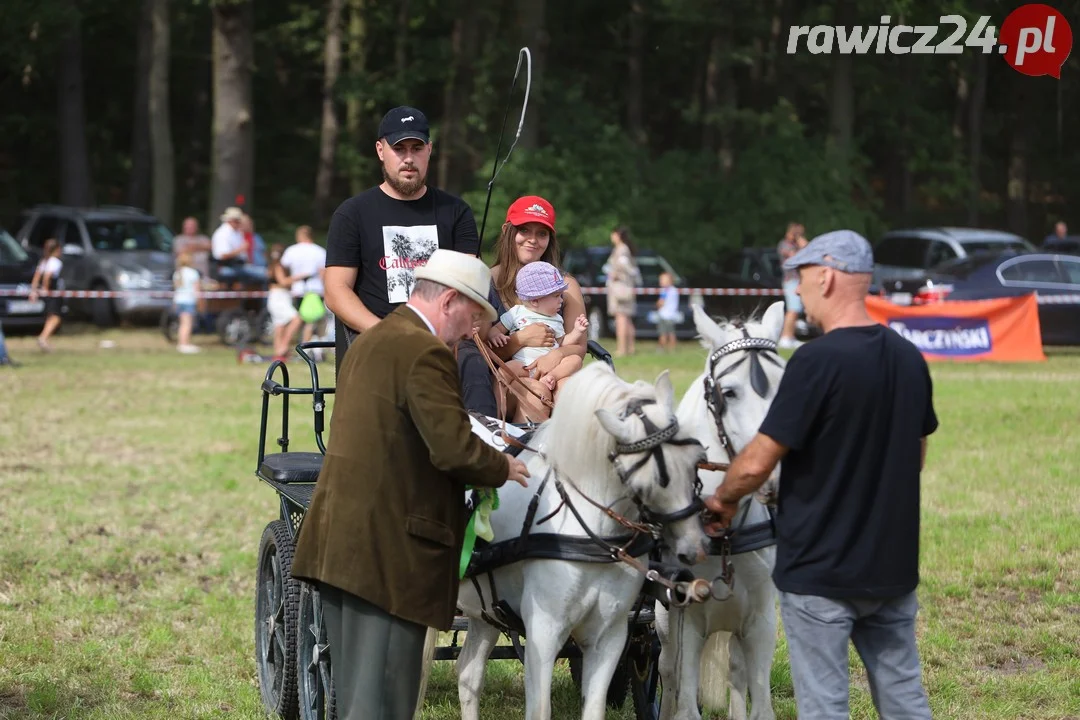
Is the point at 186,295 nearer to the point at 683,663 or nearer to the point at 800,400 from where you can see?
the point at 683,663

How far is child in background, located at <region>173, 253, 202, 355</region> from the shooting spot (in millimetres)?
22000

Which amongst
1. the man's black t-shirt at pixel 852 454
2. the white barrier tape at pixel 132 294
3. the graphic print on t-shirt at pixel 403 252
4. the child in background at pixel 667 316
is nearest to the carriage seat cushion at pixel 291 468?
the graphic print on t-shirt at pixel 403 252

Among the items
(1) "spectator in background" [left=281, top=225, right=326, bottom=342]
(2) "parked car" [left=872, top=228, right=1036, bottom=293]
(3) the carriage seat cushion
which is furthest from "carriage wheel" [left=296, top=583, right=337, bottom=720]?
(2) "parked car" [left=872, top=228, right=1036, bottom=293]

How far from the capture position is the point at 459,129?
3450cm

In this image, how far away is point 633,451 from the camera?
4836 millimetres

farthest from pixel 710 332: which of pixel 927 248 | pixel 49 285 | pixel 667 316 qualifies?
pixel 927 248

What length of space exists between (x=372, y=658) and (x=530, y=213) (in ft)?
8.32

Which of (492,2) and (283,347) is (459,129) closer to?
(492,2)

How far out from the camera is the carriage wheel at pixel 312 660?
5723 mm

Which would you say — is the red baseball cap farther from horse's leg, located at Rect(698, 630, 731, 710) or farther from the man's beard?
horse's leg, located at Rect(698, 630, 731, 710)

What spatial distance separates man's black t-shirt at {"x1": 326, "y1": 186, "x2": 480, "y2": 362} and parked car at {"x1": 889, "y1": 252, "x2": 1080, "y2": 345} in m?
16.7

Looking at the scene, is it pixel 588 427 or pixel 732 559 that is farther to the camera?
pixel 732 559

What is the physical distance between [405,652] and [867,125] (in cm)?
3906

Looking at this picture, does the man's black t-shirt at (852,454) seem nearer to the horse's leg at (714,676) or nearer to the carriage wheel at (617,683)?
the horse's leg at (714,676)
